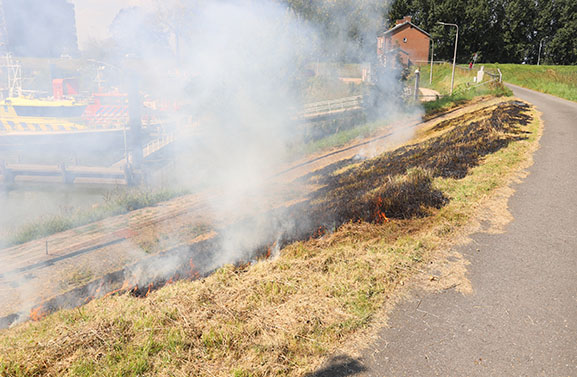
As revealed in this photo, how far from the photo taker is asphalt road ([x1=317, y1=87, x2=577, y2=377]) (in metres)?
3.53

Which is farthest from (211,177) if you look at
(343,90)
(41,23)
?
(343,90)

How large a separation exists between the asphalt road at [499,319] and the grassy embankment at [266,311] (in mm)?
350

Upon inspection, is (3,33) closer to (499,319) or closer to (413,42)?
(499,319)

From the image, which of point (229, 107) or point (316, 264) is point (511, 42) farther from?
point (316, 264)

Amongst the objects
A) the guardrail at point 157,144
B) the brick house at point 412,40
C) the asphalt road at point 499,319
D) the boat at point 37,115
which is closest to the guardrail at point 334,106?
the guardrail at point 157,144

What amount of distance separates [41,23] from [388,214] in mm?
8184

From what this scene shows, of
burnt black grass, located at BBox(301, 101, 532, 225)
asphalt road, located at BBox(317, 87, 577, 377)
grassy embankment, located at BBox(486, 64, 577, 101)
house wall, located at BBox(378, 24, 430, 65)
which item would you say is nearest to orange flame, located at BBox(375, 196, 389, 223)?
burnt black grass, located at BBox(301, 101, 532, 225)

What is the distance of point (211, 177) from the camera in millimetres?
15062

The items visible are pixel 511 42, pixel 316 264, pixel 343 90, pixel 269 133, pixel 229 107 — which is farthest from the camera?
pixel 511 42

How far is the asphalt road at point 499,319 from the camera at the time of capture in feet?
11.6

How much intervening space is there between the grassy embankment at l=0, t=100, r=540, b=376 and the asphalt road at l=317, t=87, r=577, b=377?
35 cm

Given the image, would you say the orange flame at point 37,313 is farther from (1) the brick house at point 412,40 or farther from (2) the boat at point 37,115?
(1) the brick house at point 412,40

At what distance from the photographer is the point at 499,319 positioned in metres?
4.14

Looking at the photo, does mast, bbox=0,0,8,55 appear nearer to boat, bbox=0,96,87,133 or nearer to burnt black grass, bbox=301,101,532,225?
burnt black grass, bbox=301,101,532,225
